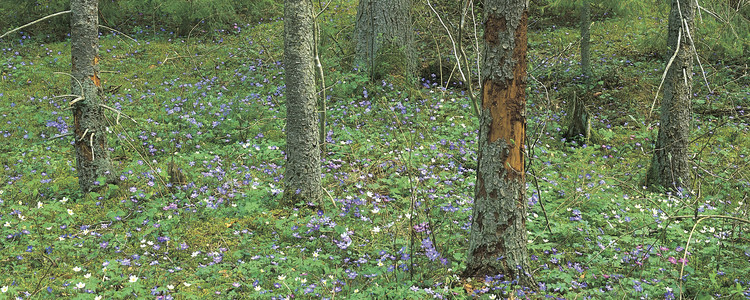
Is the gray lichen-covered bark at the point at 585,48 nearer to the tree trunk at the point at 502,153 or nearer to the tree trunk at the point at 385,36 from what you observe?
the tree trunk at the point at 385,36

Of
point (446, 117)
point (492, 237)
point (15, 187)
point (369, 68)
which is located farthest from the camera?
point (369, 68)

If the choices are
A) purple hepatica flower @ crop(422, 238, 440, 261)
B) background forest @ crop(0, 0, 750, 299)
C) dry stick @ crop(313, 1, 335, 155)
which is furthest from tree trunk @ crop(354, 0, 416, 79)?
purple hepatica flower @ crop(422, 238, 440, 261)

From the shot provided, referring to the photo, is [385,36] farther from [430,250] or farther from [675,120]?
[430,250]

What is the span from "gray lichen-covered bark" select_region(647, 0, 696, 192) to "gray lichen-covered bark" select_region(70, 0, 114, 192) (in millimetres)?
5811

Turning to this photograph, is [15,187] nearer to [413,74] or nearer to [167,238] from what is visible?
[167,238]

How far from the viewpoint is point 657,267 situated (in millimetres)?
3637

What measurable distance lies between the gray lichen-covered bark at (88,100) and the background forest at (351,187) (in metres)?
0.23

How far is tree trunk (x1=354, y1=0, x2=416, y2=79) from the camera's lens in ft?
26.7

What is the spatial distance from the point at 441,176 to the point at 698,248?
2.39m

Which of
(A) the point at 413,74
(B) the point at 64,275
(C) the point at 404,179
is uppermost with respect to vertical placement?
(A) the point at 413,74

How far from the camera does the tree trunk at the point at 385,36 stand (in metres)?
8.12

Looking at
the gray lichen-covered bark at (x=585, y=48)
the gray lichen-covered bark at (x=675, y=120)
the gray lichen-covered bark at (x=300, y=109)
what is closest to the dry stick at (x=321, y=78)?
the gray lichen-covered bark at (x=300, y=109)

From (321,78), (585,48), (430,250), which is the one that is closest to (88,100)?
(321,78)

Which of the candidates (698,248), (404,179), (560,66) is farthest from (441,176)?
Result: (560,66)
